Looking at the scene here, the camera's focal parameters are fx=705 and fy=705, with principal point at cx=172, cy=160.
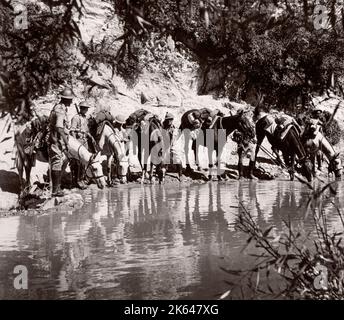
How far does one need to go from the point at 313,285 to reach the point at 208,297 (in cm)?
154

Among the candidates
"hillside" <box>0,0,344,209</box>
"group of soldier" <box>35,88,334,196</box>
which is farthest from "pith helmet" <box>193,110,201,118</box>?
"hillside" <box>0,0,344,209</box>

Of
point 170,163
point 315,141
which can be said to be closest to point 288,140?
point 315,141

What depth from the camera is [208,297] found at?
6.50m

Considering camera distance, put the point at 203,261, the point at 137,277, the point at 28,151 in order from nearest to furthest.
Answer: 1. the point at 137,277
2. the point at 203,261
3. the point at 28,151

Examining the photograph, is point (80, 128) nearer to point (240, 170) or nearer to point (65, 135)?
point (65, 135)

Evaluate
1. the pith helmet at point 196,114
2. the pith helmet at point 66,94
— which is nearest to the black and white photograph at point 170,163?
the pith helmet at point 66,94

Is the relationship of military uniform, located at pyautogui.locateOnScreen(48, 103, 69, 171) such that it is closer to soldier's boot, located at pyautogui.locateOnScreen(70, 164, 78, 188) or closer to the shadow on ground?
the shadow on ground

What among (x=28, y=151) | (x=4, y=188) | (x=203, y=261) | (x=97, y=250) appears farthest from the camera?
(x=4, y=188)

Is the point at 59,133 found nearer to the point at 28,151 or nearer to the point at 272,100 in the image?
the point at 28,151

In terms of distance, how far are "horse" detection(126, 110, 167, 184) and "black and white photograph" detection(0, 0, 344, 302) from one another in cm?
4

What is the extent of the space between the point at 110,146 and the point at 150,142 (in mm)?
964

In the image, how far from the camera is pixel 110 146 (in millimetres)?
15531

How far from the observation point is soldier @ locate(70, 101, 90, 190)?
14.2 metres
